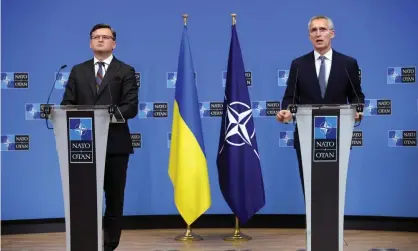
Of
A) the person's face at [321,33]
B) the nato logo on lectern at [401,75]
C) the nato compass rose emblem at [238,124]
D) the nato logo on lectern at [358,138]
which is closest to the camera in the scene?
the person's face at [321,33]

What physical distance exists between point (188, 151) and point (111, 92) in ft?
4.87

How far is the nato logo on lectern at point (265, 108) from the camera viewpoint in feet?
21.8

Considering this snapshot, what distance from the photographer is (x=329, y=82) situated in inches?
Answer: 174

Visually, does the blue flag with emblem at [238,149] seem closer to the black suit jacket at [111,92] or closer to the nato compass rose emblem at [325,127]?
the black suit jacket at [111,92]

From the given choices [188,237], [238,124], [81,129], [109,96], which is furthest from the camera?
[188,237]

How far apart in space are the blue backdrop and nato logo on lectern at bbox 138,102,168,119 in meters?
0.01

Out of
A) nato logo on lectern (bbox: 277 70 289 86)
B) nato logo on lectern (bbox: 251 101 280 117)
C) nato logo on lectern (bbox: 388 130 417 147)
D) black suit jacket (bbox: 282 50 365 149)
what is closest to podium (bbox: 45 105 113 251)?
black suit jacket (bbox: 282 50 365 149)

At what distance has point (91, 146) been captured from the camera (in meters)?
3.98

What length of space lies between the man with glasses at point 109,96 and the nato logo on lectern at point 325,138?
1.38m

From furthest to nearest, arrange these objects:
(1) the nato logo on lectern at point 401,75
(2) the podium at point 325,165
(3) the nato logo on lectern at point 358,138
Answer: (3) the nato logo on lectern at point 358,138 < (1) the nato logo on lectern at point 401,75 < (2) the podium at point 325,165

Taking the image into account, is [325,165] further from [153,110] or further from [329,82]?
[153,110]

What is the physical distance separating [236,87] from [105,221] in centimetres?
191

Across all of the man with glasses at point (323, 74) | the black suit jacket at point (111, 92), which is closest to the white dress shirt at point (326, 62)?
the man with glasses at point (323, 74)

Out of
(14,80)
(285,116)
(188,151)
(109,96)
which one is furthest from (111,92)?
(14,80)
